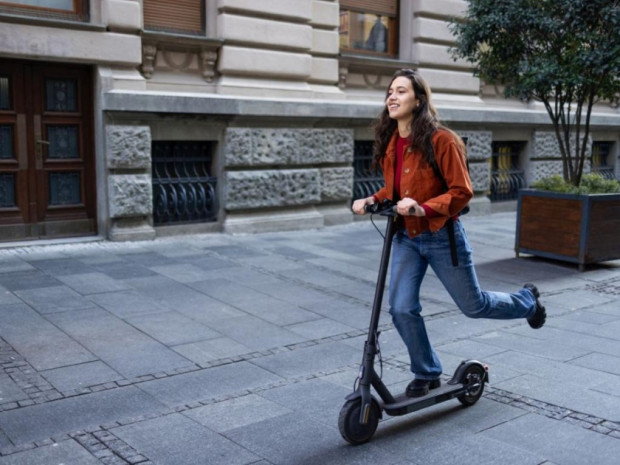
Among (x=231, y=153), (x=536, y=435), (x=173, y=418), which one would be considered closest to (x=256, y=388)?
(x=173, y=418)

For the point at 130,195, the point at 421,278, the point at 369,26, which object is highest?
the point at 369,26

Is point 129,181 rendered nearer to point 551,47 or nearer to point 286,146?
point 286,146

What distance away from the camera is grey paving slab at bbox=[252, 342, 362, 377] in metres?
5.03

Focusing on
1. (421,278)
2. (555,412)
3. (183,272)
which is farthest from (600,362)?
(183,272)

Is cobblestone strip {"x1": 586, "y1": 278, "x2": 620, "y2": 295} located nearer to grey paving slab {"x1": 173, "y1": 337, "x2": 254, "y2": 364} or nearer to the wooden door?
grey paving slab {"x1": 173, "y1": 337, "x2": 254, "y2": 364}

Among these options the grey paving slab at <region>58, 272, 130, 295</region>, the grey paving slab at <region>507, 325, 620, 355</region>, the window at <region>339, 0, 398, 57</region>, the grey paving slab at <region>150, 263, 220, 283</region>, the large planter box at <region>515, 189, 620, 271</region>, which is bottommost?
the grey paving slab at <region>507, 325, 620, 355</region>

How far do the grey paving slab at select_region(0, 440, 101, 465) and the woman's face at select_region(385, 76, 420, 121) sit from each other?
2333 mm

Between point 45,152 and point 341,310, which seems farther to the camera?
point 45,152

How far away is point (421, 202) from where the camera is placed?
3.89m

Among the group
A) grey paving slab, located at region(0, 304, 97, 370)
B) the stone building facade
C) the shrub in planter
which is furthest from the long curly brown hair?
the shrub in planter

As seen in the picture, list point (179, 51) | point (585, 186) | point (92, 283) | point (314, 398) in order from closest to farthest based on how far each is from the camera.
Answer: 1. point (314, 398)
2. point (92, 283)
3. point (585, 186)
4. point (179, 51)

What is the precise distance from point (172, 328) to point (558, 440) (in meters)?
3.22

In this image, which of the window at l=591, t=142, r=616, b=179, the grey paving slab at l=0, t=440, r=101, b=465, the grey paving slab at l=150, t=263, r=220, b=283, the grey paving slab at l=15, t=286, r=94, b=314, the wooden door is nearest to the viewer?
the grey paving slab at l=0, t=440, r=101, b=465

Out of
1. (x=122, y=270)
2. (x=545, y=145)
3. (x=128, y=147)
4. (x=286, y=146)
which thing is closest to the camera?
(x=122, y=270)
